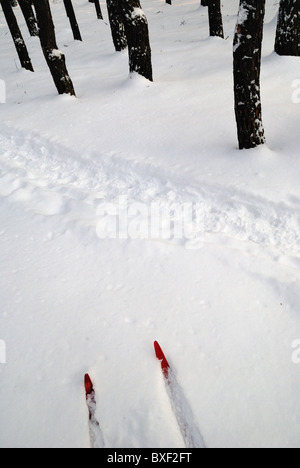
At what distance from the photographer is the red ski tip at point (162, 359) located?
243 centimetres

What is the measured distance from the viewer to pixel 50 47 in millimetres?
6641

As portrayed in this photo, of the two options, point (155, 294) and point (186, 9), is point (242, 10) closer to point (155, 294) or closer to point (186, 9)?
point (155, 294)

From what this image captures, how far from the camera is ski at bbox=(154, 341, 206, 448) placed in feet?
6.92

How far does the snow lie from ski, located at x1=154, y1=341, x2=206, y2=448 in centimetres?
4

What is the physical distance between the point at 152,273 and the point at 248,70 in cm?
306

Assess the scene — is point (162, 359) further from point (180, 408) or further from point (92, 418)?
point (92, 418)

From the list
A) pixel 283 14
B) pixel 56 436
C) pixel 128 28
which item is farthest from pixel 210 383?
pixel 283 14

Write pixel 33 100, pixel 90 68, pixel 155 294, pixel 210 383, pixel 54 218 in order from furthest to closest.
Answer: pixel 90 68 → pixel 33 100 → pixel 54 218 → pixel 155 294 → pixel 210 383

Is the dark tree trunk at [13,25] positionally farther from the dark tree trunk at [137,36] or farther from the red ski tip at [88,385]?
the red ski tip at [88,385]

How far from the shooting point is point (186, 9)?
16.4m

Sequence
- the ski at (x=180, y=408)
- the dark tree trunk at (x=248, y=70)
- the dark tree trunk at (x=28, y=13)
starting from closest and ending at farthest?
the ski at (x=180, y=408), the dark tree trunk at (x=248, y=70), the dark tree trunk at (x=28, y=13)

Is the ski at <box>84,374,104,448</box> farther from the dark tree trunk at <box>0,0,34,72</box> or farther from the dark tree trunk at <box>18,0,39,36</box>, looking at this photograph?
the dark tree trunk at <box>18,0,39,36</box>

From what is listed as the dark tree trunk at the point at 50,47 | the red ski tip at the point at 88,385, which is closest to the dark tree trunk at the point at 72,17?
the dark tree trunk at the point at 50,47
